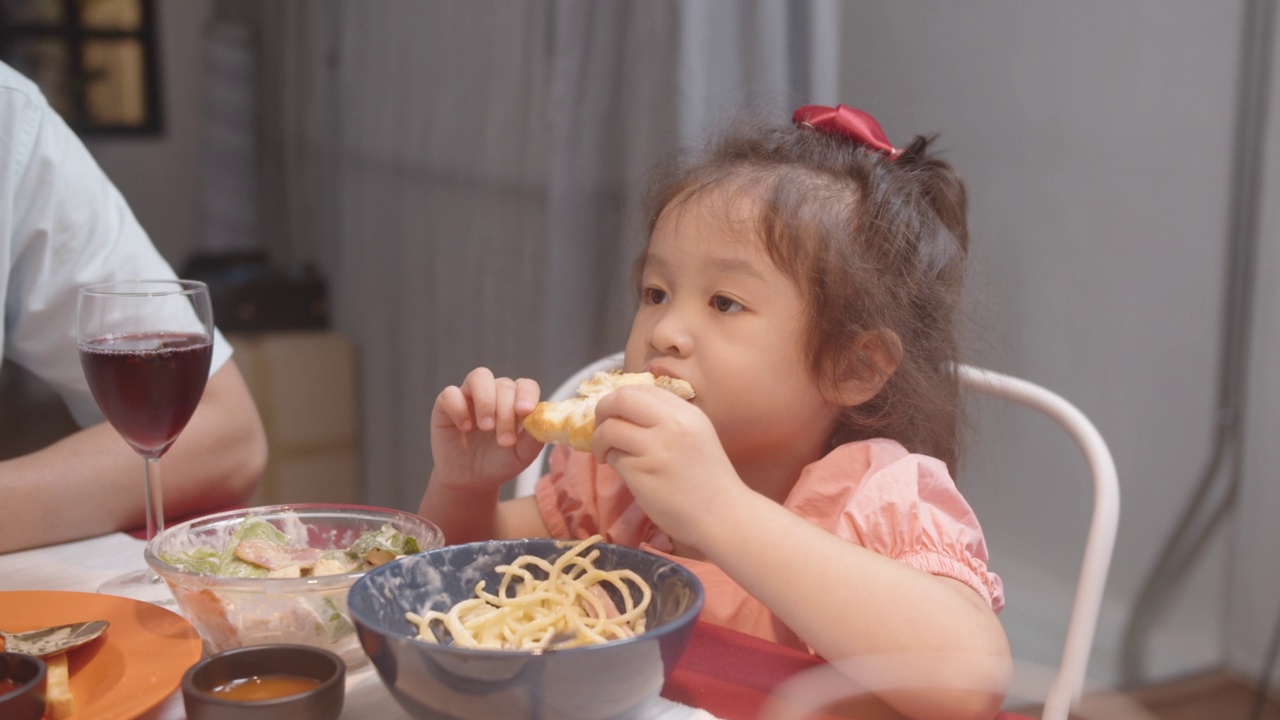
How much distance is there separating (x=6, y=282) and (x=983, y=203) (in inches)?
86.2

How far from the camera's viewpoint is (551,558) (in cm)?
82

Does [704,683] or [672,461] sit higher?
[672,461]

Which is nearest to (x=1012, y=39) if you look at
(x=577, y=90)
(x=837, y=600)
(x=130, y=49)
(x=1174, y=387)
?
(x=1174, y=387)

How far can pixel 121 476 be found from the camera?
1176 mm

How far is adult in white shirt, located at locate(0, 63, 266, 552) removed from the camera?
130 centimetres

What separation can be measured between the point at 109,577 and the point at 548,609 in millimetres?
501

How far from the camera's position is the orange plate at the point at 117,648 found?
70 cm

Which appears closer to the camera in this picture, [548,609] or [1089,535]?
[548,609]

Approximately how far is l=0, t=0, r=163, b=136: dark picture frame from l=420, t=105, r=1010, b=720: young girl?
3847mm

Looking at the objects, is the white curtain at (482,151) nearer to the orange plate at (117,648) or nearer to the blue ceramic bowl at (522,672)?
the orange plate at (117,648)

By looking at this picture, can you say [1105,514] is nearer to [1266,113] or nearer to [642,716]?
[642,716]

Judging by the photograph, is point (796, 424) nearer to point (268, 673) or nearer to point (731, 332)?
point (731, 332)

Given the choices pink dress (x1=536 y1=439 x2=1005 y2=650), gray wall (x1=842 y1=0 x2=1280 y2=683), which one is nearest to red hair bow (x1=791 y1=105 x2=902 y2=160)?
pink dress (x1=536 y1=439 x2=1005 y2=650)

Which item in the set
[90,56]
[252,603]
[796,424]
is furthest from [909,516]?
[90,56]
